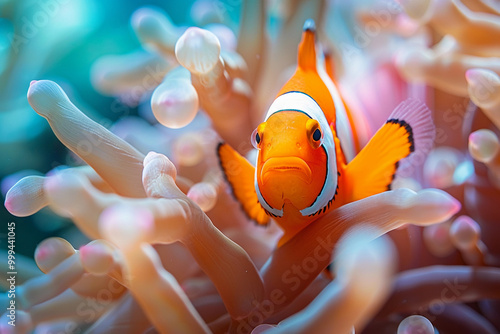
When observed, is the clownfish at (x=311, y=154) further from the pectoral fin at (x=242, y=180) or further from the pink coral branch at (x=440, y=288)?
the pink coral branch at (x=440, y=288)

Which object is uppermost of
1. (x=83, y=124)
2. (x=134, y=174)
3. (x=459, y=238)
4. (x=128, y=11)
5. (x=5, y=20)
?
(x=5, y=20)

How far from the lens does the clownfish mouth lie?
73cm

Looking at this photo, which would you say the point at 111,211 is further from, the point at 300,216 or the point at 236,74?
the point at 236,74

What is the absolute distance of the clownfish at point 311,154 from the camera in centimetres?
75

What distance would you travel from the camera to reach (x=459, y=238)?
34.5 inches

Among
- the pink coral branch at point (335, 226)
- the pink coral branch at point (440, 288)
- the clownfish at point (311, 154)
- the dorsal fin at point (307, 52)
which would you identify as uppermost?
the dorsal fin at point (307, 52)

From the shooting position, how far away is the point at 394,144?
0.86 metres

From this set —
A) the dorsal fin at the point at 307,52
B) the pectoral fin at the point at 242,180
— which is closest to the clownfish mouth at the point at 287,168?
the pectoral fin at the point at 242,180

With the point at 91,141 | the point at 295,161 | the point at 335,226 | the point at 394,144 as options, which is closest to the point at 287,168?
the point at 295,161

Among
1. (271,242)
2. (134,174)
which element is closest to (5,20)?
(134,174)

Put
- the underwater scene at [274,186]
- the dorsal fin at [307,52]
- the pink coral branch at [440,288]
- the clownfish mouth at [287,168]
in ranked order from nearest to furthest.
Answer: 1. the underwater scene at [274,186]
2. the clownfish mouth at [287,168]
3. the pink coral branch at [440,288]
4. the dorsal fin at [307,52]

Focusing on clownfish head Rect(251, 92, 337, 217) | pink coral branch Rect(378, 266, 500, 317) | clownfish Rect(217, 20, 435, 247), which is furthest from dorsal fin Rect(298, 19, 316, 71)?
pink coral branch Rect(378, 266, 500, 317)

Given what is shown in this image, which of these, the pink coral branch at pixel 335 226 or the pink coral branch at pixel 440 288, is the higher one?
the pink coral branch at pixel 335 226

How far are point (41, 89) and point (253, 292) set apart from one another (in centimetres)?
54
